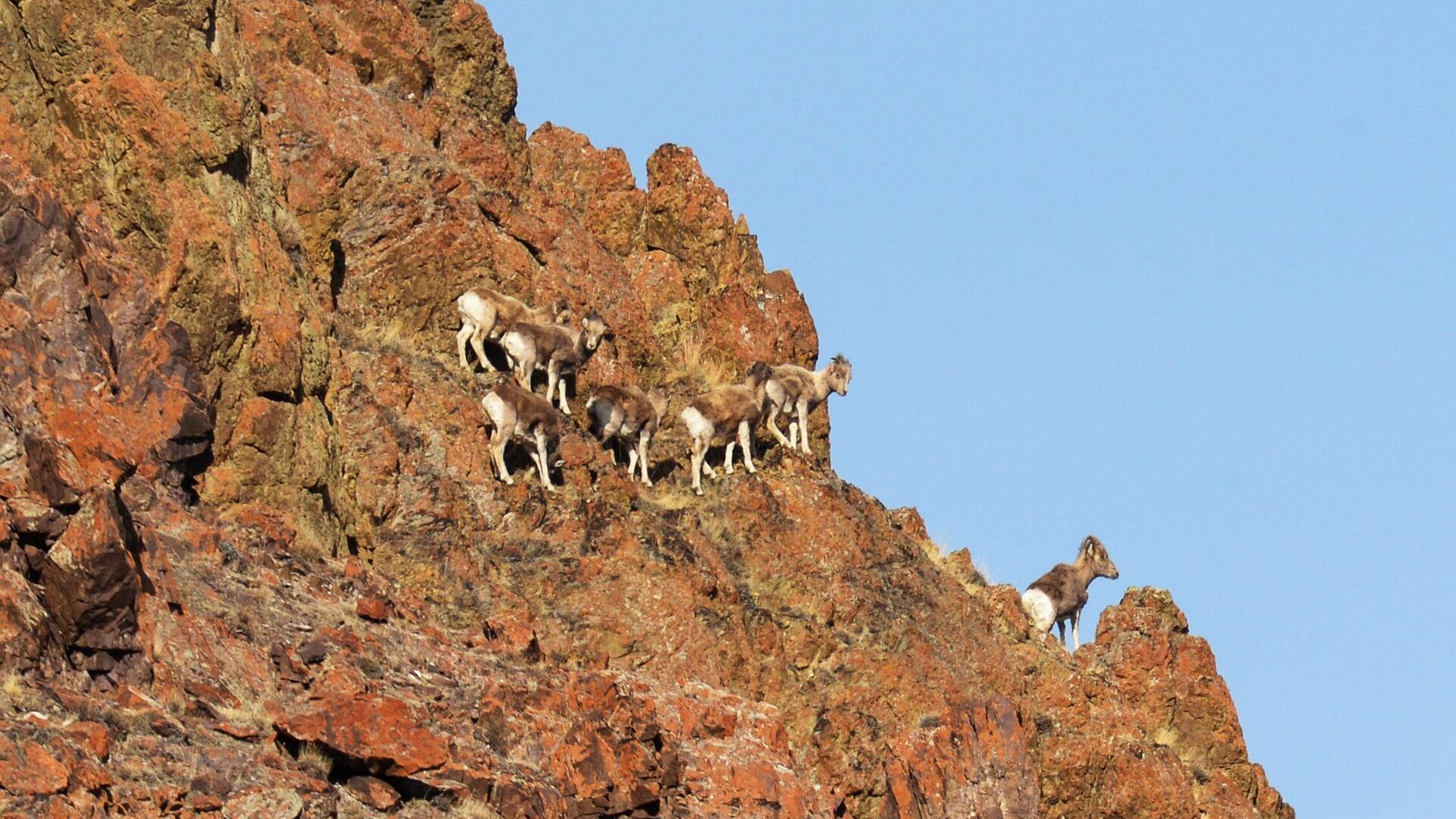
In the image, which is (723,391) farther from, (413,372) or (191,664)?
(191,664)

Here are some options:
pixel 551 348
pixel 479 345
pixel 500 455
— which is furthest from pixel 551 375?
pixel 500 455

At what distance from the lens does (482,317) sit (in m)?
27.2

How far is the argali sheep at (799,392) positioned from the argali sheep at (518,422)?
5122mm

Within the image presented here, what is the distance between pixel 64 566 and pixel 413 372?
10.6 metres

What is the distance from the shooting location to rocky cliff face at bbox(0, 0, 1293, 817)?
15.2m

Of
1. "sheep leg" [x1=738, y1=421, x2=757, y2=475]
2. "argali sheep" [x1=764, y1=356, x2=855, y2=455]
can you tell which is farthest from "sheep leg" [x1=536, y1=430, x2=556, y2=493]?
"argali sheep" [x1=764, y1=356, x2=855, y2=455]

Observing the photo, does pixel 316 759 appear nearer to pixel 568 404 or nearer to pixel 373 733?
pixel 373 733

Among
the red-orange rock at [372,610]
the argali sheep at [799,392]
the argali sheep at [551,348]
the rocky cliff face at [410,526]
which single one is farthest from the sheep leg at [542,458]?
the red-orange rock at [372,610]

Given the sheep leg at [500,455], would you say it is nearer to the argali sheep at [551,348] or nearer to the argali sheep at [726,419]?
the argali sheep at [551,348]

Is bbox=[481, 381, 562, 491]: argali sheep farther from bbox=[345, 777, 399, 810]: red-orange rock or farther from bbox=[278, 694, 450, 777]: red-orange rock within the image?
bbox=[345, 777, 399, 810]: red-orange rock

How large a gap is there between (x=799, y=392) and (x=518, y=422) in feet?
21.3

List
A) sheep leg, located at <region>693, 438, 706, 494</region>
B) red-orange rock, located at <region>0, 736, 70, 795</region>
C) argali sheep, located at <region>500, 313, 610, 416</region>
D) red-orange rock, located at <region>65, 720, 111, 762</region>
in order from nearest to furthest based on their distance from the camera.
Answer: red-orange rock, located at <region>0, 736, 70, 795</region> → red-orange rock, located at <region>65, 720, 111, 762</region> → argali sheep, located at <region>500, 313, 610, 416</region> → sheep leg, located at <region>693, 438, 706, 494</region>

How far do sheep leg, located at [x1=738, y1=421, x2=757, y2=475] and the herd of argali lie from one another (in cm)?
1

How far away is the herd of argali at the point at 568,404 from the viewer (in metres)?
25.3
